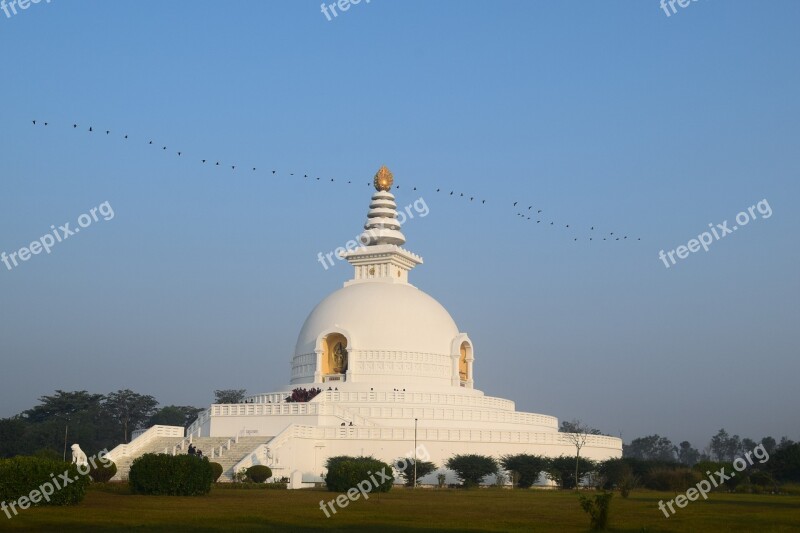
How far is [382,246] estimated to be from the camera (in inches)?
2195

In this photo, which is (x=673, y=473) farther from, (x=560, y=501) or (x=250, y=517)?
(x=250, y=517)

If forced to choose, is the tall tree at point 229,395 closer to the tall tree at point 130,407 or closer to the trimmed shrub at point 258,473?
the tall tree at point 130,407

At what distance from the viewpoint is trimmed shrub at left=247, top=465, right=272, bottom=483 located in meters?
35.9

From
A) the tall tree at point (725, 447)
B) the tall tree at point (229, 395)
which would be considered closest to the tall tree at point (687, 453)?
the tall tree at point (725, 447)

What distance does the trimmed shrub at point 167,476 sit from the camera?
28125 millimetres

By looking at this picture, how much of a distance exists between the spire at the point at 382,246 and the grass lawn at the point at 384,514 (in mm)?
26183

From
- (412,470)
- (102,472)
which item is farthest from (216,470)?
(412,470)

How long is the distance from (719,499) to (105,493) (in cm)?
1860

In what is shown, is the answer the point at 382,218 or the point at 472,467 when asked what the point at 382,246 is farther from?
the point at 472,467

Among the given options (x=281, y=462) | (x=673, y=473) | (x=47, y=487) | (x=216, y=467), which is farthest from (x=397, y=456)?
(x=47, y=487)

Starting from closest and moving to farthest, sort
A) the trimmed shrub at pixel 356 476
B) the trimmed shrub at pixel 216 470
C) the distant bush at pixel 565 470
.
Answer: the trimmed shrub at pixel 356 476 → the trimmed shrub at pixel 216 470 → the distant bush at pixel 565 470

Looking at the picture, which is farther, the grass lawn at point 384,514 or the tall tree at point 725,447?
the tall tree at point 725,447

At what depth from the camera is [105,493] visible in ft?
94.3

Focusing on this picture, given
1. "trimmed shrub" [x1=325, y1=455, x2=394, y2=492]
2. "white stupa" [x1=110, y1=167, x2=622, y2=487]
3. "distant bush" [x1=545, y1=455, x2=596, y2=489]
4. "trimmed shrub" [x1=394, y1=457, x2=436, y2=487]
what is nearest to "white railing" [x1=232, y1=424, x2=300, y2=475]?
"white stupa" [x1=110, y1=167, x2=622, y2=487]
